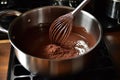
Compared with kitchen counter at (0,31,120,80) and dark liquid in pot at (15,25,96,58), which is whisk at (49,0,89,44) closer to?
dark liquid in pot at (15,25,96,58)

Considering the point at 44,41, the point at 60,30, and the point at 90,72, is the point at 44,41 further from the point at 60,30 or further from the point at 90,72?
the point at 90,72

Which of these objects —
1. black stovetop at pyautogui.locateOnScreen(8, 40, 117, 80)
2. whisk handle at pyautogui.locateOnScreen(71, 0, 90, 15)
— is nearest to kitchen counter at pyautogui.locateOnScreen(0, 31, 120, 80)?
black stovetop at pyautogui.locateOnScreen(8, 40, 117, 80)

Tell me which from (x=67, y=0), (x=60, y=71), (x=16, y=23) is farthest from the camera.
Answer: (x=67, y=0)

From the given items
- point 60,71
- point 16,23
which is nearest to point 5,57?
point 16,23

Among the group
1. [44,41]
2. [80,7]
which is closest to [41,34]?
[44,41]

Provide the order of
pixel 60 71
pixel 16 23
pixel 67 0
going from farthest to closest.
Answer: pixel 67 0, pixel 16 23, pixel 60 71

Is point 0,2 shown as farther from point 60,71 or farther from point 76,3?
point 60,71

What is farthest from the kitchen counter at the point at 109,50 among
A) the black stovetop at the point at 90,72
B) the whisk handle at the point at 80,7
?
the whisk handle at the point at 80,7
